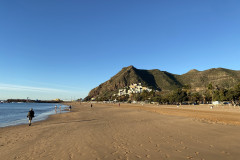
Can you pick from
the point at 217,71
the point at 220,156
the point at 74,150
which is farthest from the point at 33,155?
the point at 217,71

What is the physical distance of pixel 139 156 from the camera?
21.9 feet

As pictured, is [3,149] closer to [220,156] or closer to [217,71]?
[220,156]

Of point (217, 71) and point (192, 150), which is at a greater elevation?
point (217, 71)

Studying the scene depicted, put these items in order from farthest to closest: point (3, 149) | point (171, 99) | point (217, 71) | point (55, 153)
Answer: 1. point (217, 71)
2. point (171, 99)
3. point (3, 149)
4. point (55, 153)

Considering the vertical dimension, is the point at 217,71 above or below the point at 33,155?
above

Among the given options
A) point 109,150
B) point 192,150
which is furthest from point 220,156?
point 109,150

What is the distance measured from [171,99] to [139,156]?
94.1 meters

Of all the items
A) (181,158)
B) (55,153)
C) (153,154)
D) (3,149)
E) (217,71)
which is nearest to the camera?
(181,158)

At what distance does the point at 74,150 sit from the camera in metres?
7.71

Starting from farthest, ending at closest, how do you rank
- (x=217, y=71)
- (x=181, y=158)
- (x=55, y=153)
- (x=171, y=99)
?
(x=217, y=71), (x=171, y=99), (x=55, y=153), (x=181, y=158)

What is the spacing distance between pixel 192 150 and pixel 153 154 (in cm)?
222

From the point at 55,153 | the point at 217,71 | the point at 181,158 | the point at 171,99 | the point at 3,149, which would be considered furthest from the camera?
the point at 217,71

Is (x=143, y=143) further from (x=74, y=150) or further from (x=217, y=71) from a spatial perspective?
(x=217, y=71)

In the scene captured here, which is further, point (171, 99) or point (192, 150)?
point (171, 99)
